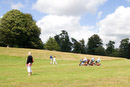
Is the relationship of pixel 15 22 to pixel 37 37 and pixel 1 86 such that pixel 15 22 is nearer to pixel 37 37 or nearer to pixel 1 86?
pixel 37 37

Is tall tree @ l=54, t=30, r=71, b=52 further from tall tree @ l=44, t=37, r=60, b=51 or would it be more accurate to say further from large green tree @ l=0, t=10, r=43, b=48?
large green tree @ l=0, t=10, r=43, b=48

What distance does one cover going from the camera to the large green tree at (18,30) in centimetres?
6204

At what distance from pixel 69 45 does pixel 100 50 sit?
30.8 metres

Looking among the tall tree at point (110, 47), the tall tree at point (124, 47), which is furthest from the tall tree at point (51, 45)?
the tall tree at point (124, 47)

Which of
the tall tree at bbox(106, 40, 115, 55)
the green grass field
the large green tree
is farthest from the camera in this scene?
the tall tree at bbox(106, 40, 115, 55)

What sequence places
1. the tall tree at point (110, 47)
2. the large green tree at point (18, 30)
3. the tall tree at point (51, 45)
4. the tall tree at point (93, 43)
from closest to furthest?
the large green tree at point (18, 30) → the tall tree at point (51, 45) → the tall tree at point (93, 43) → the tall tree at point (110, 47)

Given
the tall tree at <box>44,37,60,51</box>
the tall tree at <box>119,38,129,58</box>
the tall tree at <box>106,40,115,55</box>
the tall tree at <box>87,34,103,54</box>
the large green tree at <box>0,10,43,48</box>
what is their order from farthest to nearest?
the tall tree at <box>106,40,115,55</box>, the tall tree at <box>87,34,103,54</box>, the tall tree at <box>44,37,60,51</box>, the tall tree at <box>119,38,129,58</box>, the large green tree at <box>0,10,43,48</box>

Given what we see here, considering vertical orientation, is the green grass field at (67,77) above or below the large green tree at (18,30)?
below

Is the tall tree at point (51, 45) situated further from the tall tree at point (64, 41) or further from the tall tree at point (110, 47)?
the tall tree at point (110, 47)

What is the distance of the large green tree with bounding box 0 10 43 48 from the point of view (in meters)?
62.0

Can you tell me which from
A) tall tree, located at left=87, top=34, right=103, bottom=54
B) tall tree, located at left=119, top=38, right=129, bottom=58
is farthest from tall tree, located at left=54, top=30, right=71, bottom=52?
tall tree, located at left=119, top=38, right=129, bottom=58

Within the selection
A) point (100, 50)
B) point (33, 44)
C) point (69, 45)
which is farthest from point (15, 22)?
point (69, 45)

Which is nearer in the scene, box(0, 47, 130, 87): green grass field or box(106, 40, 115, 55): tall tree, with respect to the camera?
box(0, 47, 130, 87): green grass field

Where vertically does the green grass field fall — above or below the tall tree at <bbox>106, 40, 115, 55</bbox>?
below
